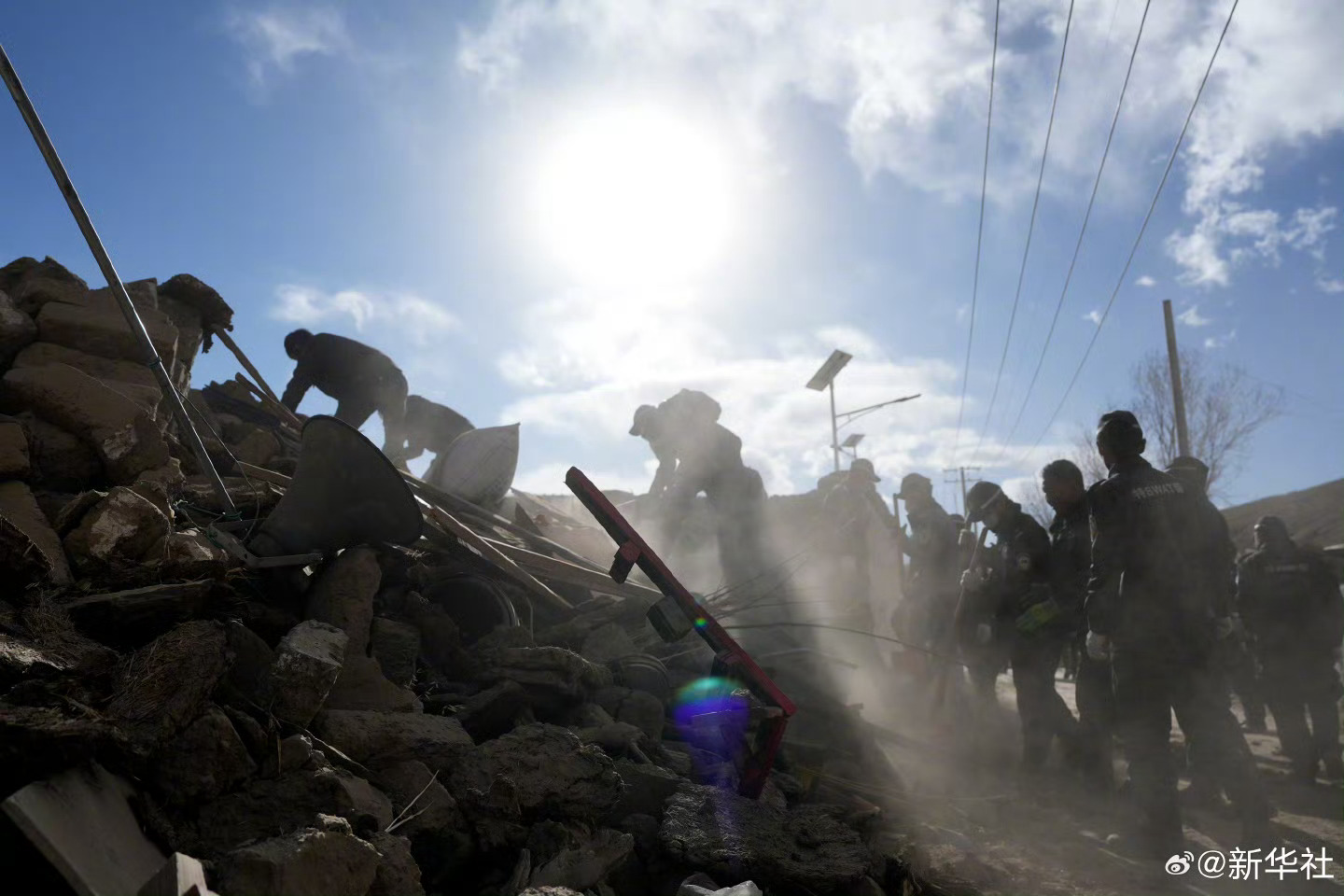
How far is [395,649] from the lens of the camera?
3.34 meters

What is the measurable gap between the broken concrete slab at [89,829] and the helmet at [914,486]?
8154 mm

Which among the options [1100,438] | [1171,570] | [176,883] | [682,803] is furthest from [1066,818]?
[176,883]

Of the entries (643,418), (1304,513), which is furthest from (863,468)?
(1304,513)

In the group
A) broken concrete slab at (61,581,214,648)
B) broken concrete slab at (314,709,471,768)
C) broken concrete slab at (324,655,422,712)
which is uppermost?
broken concrete slab at (61,581,214,648)

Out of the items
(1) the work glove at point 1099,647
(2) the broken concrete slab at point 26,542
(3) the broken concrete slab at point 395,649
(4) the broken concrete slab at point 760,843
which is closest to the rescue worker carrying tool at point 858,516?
(1) the work glove at point 1099,647

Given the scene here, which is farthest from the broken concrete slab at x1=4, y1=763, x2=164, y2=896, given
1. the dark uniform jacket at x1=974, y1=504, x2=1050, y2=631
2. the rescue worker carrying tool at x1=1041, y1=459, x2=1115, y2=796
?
the dark uniform jacket at x1=974, y1=504, x2=1050, y2=631

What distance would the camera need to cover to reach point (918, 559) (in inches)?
345

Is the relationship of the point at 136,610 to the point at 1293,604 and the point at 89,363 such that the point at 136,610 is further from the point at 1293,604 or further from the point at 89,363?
the point at 1293,604

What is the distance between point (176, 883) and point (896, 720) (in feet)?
25.9

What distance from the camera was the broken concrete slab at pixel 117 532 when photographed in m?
2.65

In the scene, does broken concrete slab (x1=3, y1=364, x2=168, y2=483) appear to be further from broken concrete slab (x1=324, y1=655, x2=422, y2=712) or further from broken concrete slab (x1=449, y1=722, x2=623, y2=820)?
broken concrete slab (x1=449, y1=722, x2=623, y2=820)

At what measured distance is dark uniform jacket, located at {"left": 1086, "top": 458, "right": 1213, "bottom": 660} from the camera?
395cm

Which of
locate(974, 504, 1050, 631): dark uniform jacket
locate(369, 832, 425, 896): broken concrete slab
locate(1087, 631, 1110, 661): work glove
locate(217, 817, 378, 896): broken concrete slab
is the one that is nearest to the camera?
locate(217, 817, 378, 896): broken concrete slab

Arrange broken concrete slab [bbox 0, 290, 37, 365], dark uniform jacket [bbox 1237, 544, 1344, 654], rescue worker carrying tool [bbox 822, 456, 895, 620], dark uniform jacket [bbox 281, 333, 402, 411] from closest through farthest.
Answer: broken concrete slab [bbox 0, 290, 37, 365]
dark uniform jacket [bbox 1237, 544, 1344, 654]
dark uniform jacket [bbox 281, 333, 402, 411]
rescue worker carrying tool [bbox 822, 456, 895, 620]
